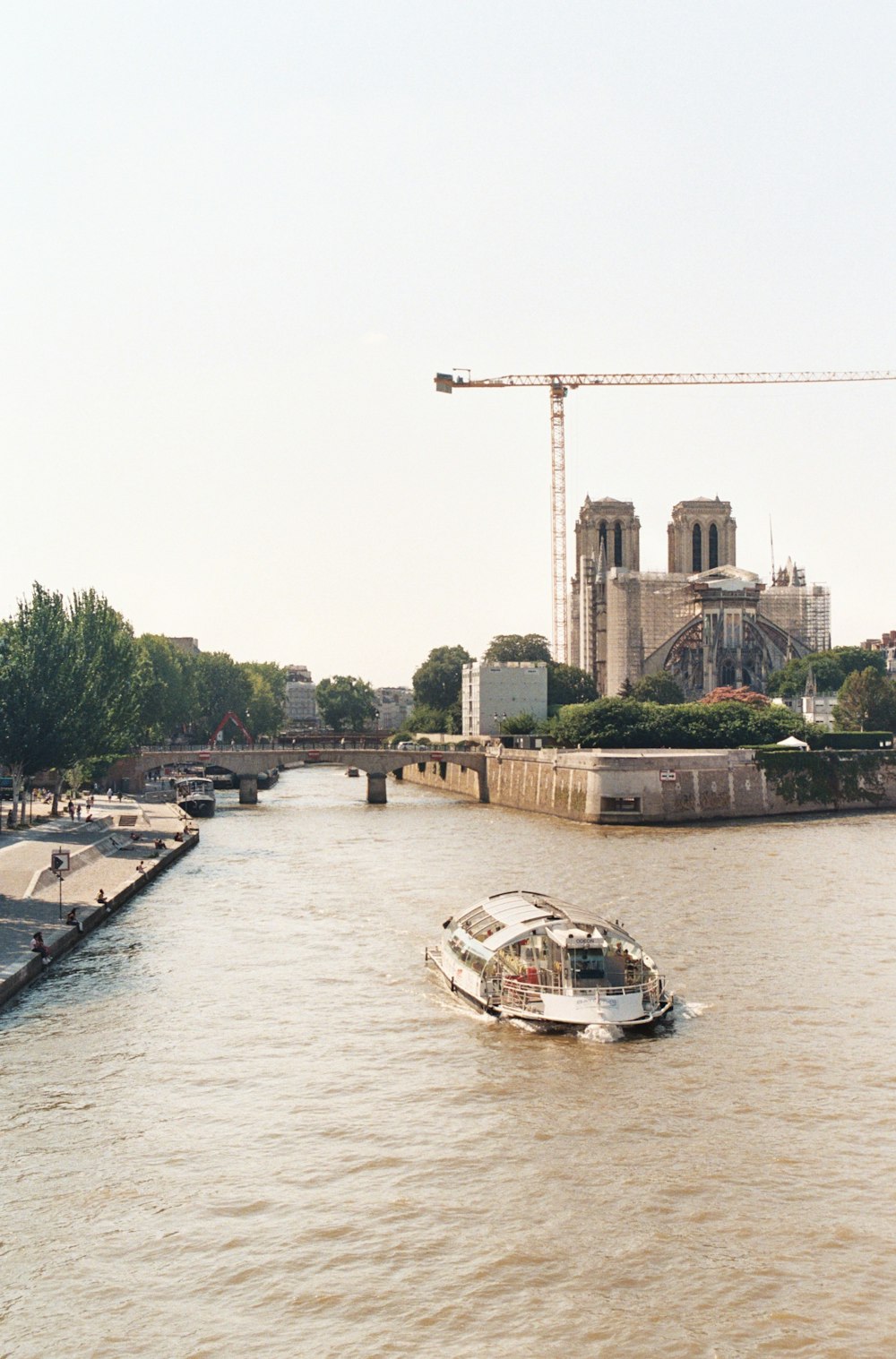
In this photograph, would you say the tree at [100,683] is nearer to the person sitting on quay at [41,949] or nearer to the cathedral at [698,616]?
the person sitting on quay at [41,949]

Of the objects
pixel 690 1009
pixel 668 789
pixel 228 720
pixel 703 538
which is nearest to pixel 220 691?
pixel 228 720

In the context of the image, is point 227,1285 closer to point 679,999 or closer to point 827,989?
point 679,999

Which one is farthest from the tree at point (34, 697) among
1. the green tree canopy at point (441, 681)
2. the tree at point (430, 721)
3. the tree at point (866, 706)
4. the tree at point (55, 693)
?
the green tree canopy at point (441, 681)

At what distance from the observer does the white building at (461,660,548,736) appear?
153 m

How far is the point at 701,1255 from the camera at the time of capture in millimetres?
20094

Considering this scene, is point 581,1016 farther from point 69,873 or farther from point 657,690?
point 657,690

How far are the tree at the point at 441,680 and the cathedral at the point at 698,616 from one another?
62.7 feet

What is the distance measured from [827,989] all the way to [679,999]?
4.19 metres

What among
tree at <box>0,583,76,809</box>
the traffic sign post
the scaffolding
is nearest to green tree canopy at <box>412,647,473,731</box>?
the scaffolding

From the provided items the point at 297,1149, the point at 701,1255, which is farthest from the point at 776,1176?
the point at 297,1149

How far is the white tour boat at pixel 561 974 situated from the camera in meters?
32.2

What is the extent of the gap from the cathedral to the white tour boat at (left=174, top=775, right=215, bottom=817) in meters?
76.5

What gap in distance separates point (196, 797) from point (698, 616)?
285 feet

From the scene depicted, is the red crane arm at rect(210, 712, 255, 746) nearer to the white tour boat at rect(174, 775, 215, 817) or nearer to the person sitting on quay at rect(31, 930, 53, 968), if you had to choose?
the white tour boat at rect(174, 775, 215, 817)
